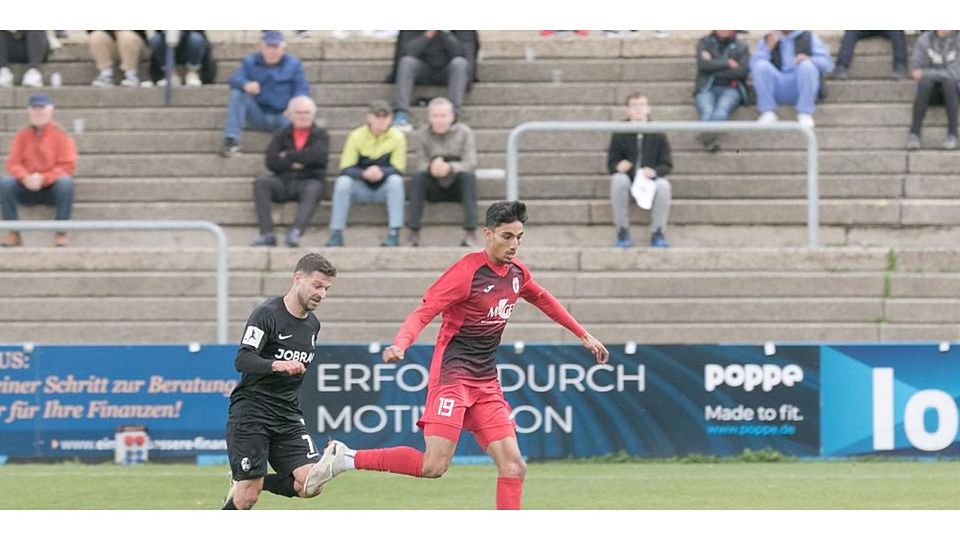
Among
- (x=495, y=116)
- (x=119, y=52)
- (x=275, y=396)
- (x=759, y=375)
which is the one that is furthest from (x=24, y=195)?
(x=275, y=396)

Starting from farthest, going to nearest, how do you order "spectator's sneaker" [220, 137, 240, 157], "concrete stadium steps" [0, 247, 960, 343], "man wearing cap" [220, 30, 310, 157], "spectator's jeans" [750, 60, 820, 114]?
"spectator's sneaker" [220, 137, 240, 157] < "man wearing cap" [220, 30, 310, 157] < "spectator's jeans" [750, 60, 820, 114] < "concrete stadium steps" [0, 247, 960, 343]

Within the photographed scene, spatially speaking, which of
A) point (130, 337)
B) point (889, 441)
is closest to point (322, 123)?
point (130, 337)

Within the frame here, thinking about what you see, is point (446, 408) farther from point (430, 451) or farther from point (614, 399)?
point (614, 399)

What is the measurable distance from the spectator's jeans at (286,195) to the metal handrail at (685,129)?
202 cm

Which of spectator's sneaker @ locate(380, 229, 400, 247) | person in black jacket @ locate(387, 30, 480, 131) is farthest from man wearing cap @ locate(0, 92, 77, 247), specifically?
person in black jacket @ locate(387, 30, 480, 131)

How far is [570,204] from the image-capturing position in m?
16.6

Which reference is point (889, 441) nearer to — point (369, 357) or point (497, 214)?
point (369, 357)

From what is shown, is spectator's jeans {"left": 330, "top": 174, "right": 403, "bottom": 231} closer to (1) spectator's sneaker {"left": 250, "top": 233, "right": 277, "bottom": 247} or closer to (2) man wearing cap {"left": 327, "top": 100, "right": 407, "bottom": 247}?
(2) man wearing cap {"left": 327, "top": 100, "right": 407, "bottom": 247}

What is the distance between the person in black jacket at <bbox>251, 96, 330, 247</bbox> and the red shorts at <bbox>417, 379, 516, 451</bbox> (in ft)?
21.9

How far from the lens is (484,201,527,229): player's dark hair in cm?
947

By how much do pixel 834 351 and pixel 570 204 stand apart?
3.86 meters

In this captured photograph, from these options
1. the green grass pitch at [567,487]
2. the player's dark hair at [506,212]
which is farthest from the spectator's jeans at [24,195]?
the player's dark hair at [506,212]

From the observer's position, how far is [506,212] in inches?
373

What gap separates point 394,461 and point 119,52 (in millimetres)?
10235
